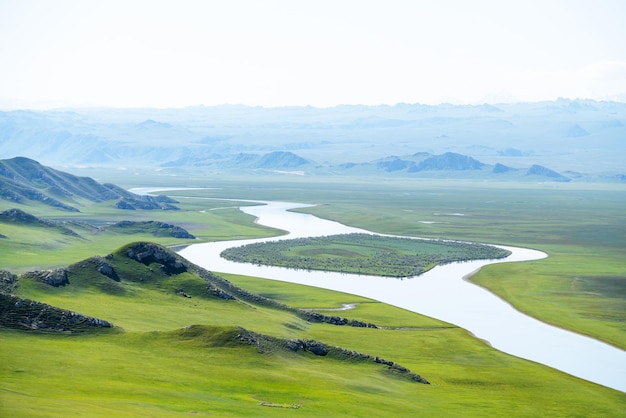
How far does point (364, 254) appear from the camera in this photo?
155 m

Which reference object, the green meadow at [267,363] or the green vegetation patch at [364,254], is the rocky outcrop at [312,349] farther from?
the green vegetation patch at [364,254]

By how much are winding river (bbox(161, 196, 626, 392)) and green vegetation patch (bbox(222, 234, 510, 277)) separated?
3.40 metres

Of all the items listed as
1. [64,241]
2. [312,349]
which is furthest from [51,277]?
[64,241]

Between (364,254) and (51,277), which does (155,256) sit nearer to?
(51,277)

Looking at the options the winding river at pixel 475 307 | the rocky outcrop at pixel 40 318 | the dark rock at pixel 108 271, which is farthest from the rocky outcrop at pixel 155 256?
the winding river at pixel 475 307

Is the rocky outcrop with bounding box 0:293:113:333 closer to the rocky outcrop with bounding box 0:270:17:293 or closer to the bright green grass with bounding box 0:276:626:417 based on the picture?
the bright green grass with bounding box 0:276:626:417

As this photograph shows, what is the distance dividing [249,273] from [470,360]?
57.3 metres

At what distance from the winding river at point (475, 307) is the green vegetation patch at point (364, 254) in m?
3.40

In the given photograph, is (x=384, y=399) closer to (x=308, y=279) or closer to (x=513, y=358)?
(x=513, y=358)

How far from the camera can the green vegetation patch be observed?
139 m

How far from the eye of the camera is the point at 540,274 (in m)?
130

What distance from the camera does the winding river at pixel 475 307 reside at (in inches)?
3100

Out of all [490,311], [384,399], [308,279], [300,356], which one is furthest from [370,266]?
[384,399]

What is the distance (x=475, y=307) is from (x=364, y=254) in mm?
50894
